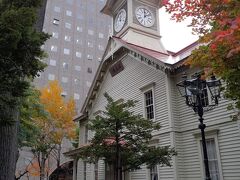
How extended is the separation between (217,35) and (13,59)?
15.5 feet

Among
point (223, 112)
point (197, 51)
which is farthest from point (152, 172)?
point (197, 51)

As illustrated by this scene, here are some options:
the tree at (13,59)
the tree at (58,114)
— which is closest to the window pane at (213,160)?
the tree at (13,59)

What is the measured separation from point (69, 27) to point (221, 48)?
177 feet

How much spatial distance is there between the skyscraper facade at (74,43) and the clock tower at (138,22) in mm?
28466

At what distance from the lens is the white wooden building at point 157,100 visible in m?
12.2

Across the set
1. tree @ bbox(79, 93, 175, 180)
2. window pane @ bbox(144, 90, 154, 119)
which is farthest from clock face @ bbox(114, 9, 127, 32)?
tree @ bbox(79, 93, 175, 180)

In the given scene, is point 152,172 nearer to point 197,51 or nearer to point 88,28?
point 197,51

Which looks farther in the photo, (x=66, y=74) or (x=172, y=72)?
(x=66, y=74)

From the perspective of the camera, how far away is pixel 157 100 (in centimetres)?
1544

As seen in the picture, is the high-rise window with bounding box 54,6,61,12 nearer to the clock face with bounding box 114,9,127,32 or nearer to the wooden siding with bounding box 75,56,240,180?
the clock face with bounding box 114,9,127,32

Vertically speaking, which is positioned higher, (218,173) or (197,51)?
(197,51)

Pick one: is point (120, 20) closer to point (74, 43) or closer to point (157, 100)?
point (157, 100)

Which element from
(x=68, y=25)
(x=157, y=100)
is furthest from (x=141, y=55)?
(x=68, y=25)

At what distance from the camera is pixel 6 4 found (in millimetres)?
7395
